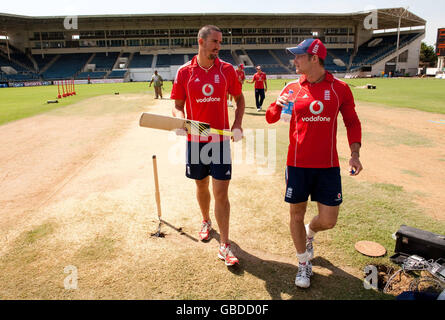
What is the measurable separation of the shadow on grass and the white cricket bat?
1.63 meters

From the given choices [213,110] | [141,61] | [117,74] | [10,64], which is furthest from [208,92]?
[10,64]

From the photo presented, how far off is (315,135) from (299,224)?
3.24 ft

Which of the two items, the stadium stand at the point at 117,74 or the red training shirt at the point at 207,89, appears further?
the stadium stand at the point at 117,74

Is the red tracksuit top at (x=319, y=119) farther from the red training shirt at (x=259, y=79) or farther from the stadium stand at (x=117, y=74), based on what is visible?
the stadium stand at (x=117, y=74)

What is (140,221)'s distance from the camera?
4.73m

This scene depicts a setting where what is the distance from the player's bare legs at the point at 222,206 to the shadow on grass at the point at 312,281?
0.36 m

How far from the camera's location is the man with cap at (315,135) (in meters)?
3.04

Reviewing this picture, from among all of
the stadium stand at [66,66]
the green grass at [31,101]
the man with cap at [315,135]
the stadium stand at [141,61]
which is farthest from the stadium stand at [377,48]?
the man with cap at [315,135]

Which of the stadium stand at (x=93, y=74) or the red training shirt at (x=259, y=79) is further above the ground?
the stadium stand at (x=93, y=74)

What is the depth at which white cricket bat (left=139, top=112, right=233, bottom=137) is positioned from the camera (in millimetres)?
3310

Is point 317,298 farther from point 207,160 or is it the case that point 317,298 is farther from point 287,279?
point 207,160

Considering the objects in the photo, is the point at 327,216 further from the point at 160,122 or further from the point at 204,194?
the point at 160,122

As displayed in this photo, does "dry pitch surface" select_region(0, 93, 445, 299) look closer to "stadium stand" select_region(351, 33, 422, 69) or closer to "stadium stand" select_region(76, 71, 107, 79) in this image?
"stadium stand" select_region(76, 71, 107, 79)

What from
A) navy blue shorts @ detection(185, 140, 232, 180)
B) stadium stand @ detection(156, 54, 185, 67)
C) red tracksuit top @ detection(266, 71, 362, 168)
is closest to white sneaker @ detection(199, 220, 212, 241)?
navy blue shorts @ detection(185, 140, 232, 180)
